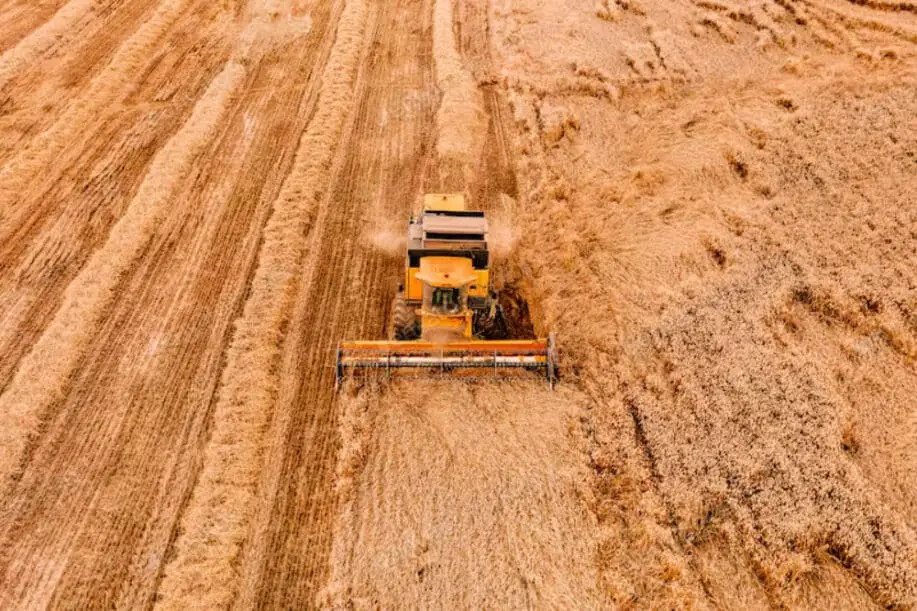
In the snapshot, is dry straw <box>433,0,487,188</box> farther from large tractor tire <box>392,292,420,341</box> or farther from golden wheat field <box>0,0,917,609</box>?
large tractor tire <box>392,292,420,341</box>

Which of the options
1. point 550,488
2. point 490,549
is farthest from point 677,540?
point 490,549

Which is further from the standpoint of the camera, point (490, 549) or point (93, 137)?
point (93, 137)

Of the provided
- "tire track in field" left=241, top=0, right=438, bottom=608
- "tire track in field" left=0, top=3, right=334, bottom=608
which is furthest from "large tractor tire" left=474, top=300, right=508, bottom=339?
"tire track in field" left=0, top=3, right=334, bottom=608

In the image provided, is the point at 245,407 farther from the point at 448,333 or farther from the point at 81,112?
the point at 81,112

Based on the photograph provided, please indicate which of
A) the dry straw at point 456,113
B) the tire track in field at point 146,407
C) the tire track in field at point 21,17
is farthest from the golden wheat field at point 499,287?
the tire track in field at point 21,17

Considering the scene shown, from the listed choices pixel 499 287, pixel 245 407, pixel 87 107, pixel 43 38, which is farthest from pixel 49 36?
pixel 499 287

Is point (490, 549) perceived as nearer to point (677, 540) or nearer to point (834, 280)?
point (677, 540)

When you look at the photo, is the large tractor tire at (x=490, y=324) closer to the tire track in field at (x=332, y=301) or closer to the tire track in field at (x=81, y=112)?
the tire track in field at (x=332, y=301)
